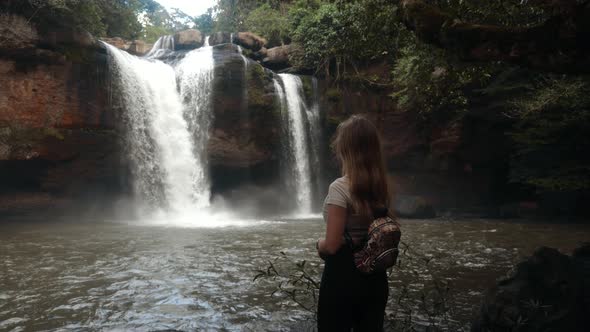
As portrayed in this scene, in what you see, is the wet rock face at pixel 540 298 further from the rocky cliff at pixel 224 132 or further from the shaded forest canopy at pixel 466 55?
the rocky cliff at pixel 224 132

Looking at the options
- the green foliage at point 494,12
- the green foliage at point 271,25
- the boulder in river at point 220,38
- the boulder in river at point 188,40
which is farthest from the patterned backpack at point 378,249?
the boulder in river at point 188,40

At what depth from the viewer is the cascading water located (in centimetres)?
1605

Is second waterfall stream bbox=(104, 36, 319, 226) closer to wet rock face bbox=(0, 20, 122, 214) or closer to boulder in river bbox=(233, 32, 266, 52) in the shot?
wet rock face bbox=(0, 20, 122, 214)

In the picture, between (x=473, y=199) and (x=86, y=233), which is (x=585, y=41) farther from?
(x=473, y=199)

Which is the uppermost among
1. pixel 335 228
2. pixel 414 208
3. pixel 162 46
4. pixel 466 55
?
pixel 162 46

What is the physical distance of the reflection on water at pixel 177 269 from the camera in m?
4.64

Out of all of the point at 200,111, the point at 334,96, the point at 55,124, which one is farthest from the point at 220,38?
the point at 55,124

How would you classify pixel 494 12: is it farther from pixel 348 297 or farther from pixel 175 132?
pixel 175 132

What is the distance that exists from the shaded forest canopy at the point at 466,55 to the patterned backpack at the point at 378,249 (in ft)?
9.23

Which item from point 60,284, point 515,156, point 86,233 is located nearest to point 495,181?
point 515,156

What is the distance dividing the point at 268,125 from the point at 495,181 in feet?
35.0

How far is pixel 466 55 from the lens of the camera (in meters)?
4.49

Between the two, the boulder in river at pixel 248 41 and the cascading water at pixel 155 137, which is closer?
the cascading water at pixel 155 137

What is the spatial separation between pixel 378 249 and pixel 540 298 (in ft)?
8.31
